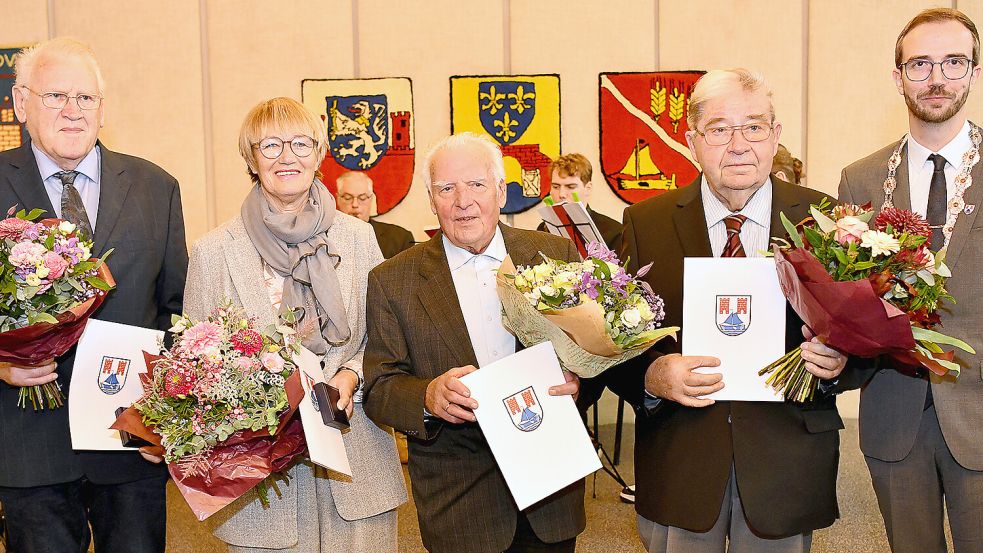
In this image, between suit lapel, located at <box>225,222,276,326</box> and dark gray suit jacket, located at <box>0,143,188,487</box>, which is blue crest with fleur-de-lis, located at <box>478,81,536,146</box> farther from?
suit lapel, located at <box>225,222,276,326</box>

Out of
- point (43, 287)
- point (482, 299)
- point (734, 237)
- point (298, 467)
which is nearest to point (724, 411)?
point (734, 237)

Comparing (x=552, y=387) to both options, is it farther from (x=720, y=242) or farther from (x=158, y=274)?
(x=158, y=274)

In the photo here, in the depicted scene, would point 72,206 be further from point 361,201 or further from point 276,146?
point 361,201

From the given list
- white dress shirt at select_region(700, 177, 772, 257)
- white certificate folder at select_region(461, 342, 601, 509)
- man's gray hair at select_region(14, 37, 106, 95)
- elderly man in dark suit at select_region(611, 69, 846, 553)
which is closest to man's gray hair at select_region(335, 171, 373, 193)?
man's gray hair at select_region(14, 37, 106, 95)

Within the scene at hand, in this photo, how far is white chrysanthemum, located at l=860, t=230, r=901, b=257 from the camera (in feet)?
6.79

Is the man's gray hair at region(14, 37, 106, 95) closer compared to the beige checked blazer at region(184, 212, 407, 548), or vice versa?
the beige checked blazer at region(184, 212, 407, 548)

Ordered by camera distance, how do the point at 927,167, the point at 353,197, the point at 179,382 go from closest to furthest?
the point at 179,382 → the point at 927,167 → the point at 353,197

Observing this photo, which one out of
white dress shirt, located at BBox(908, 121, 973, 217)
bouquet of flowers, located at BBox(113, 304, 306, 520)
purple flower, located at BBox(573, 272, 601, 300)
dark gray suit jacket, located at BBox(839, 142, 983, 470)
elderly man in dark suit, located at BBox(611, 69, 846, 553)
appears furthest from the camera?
white dress shirt, located at BBox(908, 121, 973, 217)

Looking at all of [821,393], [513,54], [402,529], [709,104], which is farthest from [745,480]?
[513,54]

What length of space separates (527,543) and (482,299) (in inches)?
28.7

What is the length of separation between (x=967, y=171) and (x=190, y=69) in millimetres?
6023

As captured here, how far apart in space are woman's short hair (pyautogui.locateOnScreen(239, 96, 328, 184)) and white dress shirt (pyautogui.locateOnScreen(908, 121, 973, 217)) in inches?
74.3

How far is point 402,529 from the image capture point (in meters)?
4.93

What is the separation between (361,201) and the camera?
6551mm
